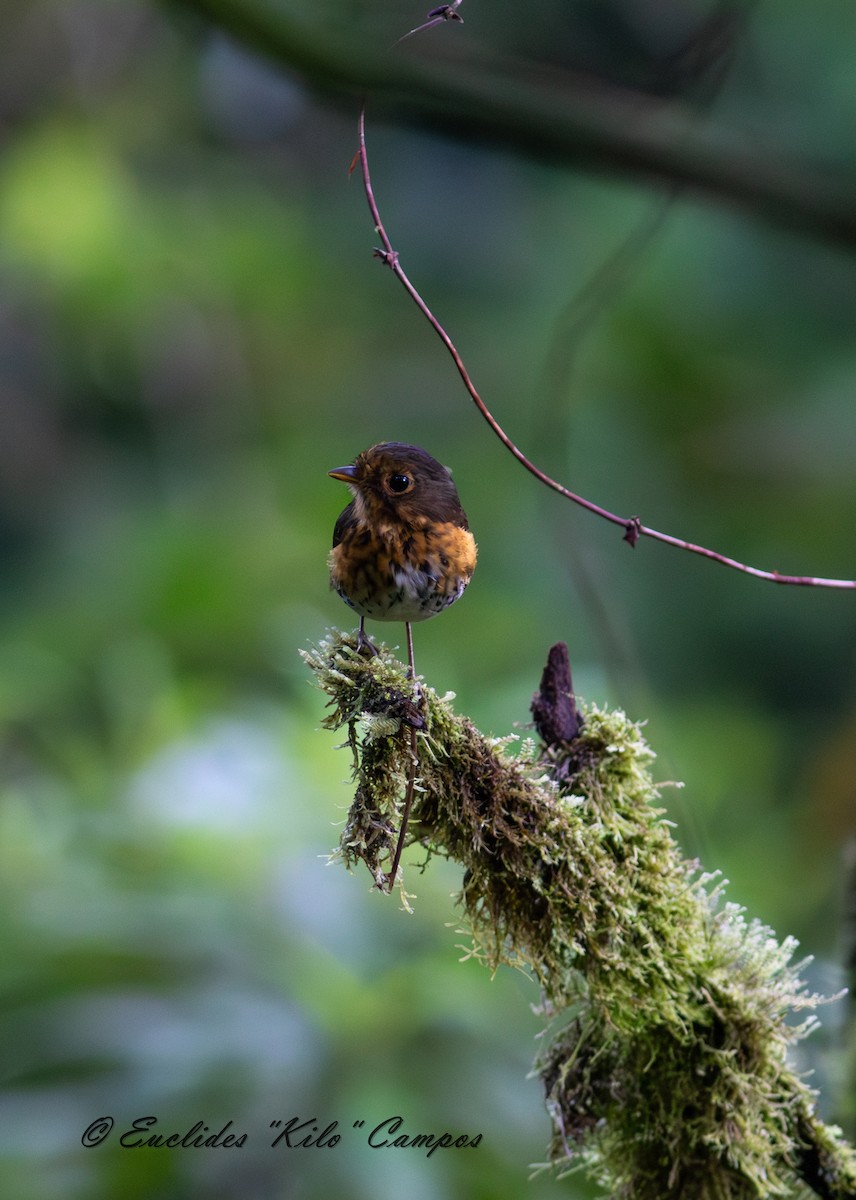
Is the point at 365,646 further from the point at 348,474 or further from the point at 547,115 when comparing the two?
the point at 547,115

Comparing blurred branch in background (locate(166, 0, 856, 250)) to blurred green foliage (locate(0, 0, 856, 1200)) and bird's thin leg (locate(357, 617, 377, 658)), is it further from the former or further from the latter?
bird's thin leg (locate(357, 617, 377, 658))

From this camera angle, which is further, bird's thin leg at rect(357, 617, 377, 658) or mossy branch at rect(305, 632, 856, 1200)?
bird's thin leg at rect(357, 617, 377, 658)

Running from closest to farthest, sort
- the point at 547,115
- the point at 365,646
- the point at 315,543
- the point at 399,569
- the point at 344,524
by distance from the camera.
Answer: the point at 365,646 < the point at 399,569 < the point at 344,524 < the point at 547,115 < the point at 315,543

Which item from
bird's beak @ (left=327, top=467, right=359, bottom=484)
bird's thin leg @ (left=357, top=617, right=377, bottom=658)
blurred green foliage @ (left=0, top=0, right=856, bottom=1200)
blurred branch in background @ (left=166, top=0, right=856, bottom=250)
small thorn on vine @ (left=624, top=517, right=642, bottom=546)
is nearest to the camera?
small thorn on vine @ (left=624, top=517, right=642, bottom=546)

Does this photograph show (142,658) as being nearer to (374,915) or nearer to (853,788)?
(374,915)

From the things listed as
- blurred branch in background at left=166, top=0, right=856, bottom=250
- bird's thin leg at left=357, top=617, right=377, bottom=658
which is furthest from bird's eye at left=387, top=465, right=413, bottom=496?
blurred branch in background at left=166, top=0, right=856, bottom=250

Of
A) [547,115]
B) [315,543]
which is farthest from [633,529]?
[315,543]

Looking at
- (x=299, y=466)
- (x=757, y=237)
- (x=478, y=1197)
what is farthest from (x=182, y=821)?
(x=757, y=237)
